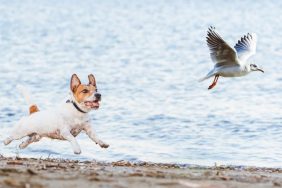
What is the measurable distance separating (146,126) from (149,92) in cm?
480

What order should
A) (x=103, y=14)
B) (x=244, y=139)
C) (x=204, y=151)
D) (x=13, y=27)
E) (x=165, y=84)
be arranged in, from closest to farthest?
(x=204, y=151) → (x=244, y=139) → (x=165, y=84) → (x=13, y=27) → (x=103, y=14)

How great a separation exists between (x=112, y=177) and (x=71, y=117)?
216 centimetres

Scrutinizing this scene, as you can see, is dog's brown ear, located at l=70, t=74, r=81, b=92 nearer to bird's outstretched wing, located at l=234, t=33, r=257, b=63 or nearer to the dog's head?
the dog's head

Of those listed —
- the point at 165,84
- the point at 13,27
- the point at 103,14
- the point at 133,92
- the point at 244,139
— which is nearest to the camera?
the point at 244,139

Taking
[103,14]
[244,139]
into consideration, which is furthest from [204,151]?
[103,14]

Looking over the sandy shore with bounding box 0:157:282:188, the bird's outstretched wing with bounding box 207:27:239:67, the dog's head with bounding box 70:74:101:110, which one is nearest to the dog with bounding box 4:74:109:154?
the dog's head with bounding box 70:74:101:110

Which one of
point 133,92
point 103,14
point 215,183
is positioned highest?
point 103,14

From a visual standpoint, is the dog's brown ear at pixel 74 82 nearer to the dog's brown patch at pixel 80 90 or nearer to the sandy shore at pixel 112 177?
the dog's brown patch at pixel 80 90

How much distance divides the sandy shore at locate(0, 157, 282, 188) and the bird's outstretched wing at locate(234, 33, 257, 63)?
4.71 meters

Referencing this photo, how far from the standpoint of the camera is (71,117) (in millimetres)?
10070

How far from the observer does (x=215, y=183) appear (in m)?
8.00

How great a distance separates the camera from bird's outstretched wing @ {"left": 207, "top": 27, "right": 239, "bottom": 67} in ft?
42.6

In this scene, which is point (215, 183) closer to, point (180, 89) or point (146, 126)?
point (146, 126)

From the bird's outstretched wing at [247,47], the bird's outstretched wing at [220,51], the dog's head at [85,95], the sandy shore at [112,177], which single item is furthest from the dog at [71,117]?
the bird's outstretched wing at [247,47]
